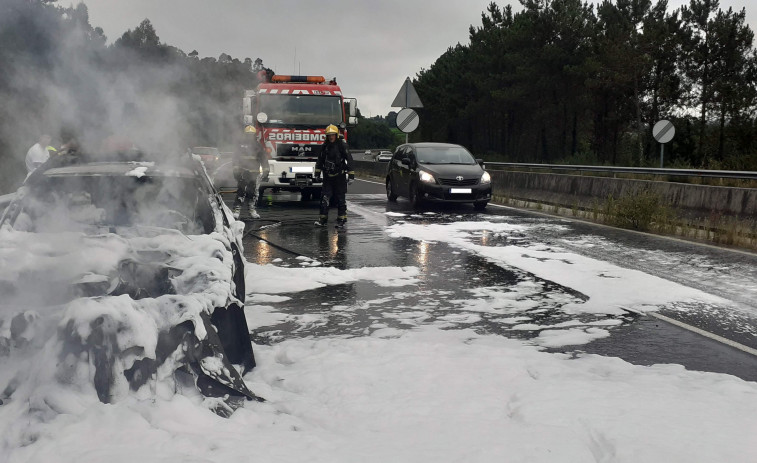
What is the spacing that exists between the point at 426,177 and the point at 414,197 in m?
0.70

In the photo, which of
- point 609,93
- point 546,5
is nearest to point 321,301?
point 609,93

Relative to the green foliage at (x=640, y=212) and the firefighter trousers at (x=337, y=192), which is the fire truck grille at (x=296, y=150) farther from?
the green foliage at (x=640, y=212)

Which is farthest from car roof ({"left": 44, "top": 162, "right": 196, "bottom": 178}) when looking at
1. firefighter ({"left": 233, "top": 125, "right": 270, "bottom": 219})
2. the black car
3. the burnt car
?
the black car

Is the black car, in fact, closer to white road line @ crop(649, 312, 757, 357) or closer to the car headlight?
the car headlight

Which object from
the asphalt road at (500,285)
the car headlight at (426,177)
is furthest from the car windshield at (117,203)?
the car headlight at (426,177)

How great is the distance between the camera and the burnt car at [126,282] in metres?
3.67

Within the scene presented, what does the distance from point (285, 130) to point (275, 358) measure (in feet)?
48.6

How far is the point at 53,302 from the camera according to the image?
391 centimetres

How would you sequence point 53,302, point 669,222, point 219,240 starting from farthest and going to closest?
point 669,222, point 219,240, point 53,302

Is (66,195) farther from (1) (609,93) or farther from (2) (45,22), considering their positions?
(1) (609,93)

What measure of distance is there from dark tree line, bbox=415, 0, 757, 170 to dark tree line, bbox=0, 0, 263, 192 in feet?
104

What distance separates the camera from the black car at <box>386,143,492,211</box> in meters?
18.1

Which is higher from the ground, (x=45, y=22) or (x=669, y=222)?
(x=45, y=22)

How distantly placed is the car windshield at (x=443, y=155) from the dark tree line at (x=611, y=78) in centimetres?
1910
